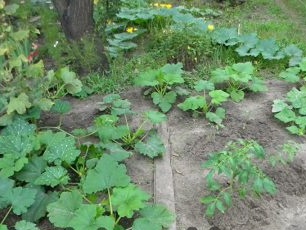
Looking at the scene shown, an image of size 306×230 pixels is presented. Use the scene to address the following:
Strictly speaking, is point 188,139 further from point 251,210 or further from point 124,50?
point 124,50

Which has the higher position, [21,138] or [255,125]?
[21,138]

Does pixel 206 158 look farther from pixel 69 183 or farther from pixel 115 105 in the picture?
pixel 69 183

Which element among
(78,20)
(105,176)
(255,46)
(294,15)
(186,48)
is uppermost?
(78,20)

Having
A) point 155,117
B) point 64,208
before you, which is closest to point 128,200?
point 64,208

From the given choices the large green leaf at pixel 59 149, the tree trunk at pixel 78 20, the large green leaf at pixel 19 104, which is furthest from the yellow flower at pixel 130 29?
the large green leaf at pixel 59 149

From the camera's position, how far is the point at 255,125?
4.40m

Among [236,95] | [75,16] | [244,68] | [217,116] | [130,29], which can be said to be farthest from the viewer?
[130,29]

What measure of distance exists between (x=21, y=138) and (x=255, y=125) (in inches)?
79.9

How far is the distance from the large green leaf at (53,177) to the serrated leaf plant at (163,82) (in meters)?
1.32

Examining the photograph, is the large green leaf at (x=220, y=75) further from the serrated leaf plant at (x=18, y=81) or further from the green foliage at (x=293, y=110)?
the serrated leaf plant at (x=18, y=81)

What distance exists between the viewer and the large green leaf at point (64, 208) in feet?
10.3

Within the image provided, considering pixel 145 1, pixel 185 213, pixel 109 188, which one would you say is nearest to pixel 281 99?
pixel 185 213

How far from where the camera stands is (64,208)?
3.21 m

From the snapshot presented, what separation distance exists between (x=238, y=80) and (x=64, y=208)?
2.27m
